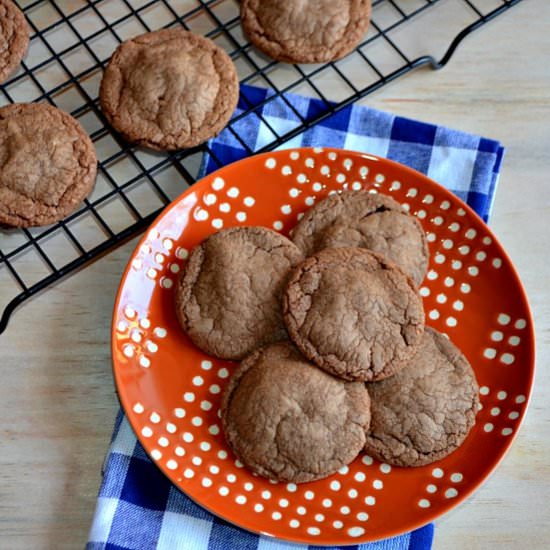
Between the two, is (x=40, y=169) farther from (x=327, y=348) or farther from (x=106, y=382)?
(x=327, y=348)

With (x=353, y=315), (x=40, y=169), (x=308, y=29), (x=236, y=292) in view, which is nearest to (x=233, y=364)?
(x=236, y=292)

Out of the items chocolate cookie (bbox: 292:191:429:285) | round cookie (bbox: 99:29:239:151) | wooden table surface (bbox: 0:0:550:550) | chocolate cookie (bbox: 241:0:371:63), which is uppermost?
chocolate cookie (bbox: 241:0:371:63)

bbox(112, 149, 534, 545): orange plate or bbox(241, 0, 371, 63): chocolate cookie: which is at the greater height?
bbox(241, 0, 371, 63): chocolate cookie

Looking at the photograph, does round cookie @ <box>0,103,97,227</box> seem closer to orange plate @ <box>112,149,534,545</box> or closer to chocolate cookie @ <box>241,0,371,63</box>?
orange plate @ <box>112,149,534,545</box>

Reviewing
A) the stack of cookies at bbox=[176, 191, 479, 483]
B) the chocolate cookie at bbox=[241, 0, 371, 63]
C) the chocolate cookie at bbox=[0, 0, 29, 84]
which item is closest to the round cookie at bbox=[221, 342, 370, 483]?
the stack of cookies at bbox=[176, 191, 479, 483]

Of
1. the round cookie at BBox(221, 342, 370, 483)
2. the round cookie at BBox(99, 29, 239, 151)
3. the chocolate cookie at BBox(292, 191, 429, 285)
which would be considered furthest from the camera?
the round cookie at BBox(99, 29, 239, 151)

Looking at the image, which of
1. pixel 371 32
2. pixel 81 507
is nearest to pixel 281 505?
pixel 81 507
